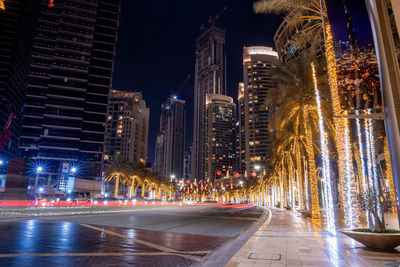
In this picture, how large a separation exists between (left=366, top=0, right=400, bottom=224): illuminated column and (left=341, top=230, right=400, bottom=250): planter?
3.57 m

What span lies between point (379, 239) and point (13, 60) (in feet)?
483

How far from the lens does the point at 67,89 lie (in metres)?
118

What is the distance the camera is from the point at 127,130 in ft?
612

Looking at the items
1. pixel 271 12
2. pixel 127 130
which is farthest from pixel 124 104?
pixel 271 12

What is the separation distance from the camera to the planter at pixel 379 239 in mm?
8266

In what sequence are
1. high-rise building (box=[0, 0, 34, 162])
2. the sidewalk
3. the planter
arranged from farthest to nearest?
1. high-rise building (box=[0, 0, 34, 162])
2. the planter
3. the sidewalk

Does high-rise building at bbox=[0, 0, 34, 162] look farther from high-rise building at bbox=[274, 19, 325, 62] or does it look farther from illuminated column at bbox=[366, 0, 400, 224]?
illuminated column at bbox=[366, 0, 400, 224]

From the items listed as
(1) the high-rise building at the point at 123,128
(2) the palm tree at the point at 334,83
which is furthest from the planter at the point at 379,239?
(1) the high-rise building at the point at 123,128

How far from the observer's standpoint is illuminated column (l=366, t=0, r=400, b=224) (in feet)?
17.7

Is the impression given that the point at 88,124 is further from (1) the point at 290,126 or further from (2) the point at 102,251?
(2) the point at 102,251

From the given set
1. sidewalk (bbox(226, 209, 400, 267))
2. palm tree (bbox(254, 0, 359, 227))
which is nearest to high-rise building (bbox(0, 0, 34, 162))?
palm tree (bbox(254, 0, 359, 227))

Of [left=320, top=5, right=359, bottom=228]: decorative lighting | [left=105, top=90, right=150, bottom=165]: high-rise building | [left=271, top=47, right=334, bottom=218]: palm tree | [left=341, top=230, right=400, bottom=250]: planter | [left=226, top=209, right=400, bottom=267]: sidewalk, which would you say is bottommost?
[left=226, top=209, right=400, bottom=267]: sidewalk

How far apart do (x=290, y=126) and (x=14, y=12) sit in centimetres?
14592

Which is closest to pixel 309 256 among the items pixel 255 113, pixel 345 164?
pixel 345 164
